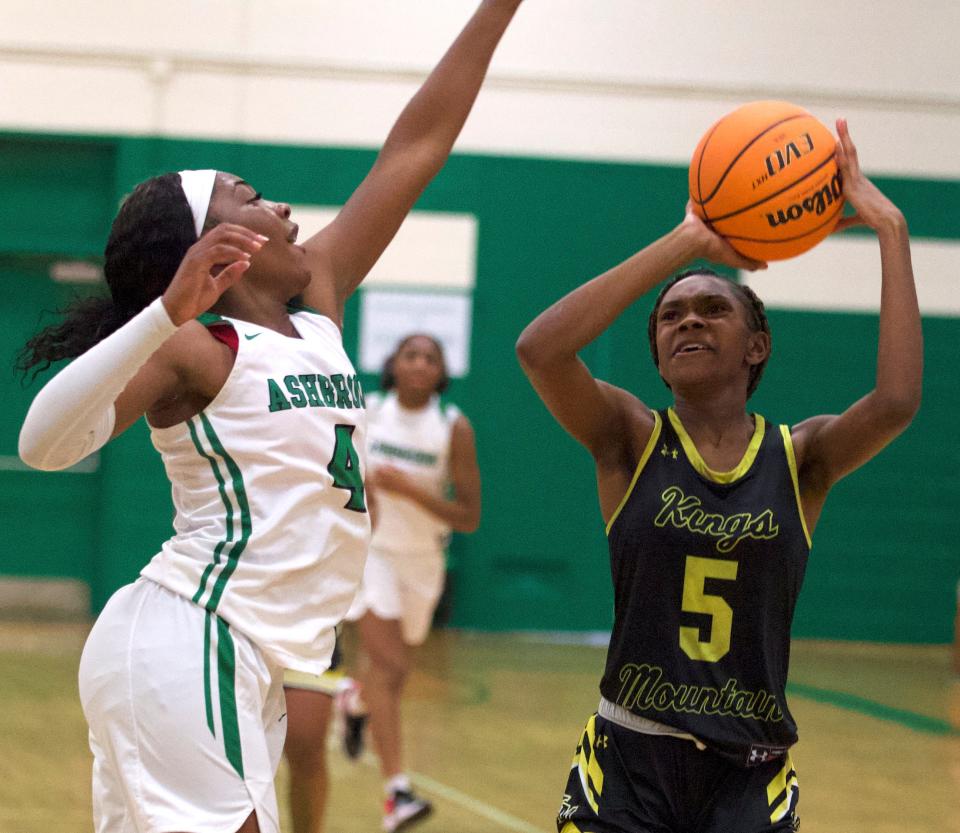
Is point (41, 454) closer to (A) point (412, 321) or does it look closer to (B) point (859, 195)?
(B) point (859, 195)

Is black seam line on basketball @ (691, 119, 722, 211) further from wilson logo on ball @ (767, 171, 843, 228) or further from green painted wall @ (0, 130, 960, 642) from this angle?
green painted wall @ (0, 130, 960, 642)

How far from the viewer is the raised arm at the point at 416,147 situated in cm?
286

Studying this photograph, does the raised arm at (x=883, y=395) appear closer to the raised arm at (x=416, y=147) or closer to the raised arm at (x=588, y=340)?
the raised arm at (x=588, y=340)

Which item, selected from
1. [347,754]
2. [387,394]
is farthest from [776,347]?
[347,754]

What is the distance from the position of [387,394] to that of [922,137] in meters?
5.36

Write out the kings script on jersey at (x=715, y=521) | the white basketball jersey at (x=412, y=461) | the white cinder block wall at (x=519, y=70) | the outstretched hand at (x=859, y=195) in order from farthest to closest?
the white cinder block wall at (x=519, y=70) < the white basketball jersey at (x=412, y=461) < the outstretched hand at (x=859, y=195) < the kings script on jersey at (x=715, y=521)

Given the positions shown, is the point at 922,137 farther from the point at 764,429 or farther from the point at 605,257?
the point at 764,429

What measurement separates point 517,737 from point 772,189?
14.0 feet

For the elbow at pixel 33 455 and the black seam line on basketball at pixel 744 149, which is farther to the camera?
the black seam line on basketball at pixel 744 149

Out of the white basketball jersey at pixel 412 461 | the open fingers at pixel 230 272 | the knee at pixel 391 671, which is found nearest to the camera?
the open fingers at pixel 230 272

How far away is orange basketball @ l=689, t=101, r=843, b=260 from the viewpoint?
9.39 feet

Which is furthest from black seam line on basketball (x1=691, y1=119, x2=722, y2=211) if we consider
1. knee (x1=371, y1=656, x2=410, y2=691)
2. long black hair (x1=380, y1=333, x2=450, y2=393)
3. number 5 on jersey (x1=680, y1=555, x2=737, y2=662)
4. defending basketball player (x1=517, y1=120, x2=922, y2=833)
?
long black hair (x1=380, y1=333, x2=450, y2=393)

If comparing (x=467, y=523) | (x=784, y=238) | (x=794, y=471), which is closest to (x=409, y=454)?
(x=467, y=523)

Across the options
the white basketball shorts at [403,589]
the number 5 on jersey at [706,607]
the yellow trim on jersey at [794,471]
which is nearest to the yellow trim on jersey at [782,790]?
the number 5 on jersey at [706,607]
